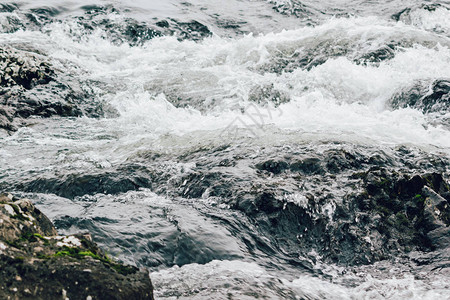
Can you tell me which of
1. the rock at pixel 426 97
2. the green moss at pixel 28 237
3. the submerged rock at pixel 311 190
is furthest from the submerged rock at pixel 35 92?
the rock at pixel 426 97

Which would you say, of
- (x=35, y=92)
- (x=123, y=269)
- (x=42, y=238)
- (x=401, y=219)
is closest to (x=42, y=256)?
(x=42, y=238)

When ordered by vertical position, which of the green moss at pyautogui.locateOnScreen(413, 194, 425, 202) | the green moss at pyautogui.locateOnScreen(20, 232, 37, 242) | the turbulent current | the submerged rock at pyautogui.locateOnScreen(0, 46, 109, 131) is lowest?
the submerged rock at pyautogui.locateOnScreen(0, 46, 109, 131)

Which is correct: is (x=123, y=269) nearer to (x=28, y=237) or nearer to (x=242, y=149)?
(x=28, y=237)

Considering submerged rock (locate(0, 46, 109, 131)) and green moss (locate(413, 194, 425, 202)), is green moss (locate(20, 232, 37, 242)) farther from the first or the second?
submerged rock (locate(0, 46, 109, 131))

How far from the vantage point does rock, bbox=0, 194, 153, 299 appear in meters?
2.50

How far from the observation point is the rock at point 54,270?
250 centimetres

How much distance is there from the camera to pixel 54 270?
2.62 metres

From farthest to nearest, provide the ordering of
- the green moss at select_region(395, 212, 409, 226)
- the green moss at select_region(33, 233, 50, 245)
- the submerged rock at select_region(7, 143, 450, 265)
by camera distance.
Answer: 1. the green moss at select_region(395, 212, 409, 226)
2. the submerged rock at select_region(7, 143, 450, 265)
3. the green moss at select_region(33, 233, 50, 245)

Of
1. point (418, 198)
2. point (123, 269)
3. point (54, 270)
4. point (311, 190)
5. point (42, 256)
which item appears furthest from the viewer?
point (311, 190)

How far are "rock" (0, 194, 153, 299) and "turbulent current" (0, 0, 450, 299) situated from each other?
2.75 ft

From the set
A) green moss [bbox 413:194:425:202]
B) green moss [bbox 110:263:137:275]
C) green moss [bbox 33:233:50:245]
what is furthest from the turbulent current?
green moss [bbox 33:233:50:245]

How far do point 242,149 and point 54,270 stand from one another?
4629 millimetres

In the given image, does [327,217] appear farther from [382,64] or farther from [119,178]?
[382,64]

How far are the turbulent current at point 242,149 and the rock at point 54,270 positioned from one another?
A: 839 millimetres
